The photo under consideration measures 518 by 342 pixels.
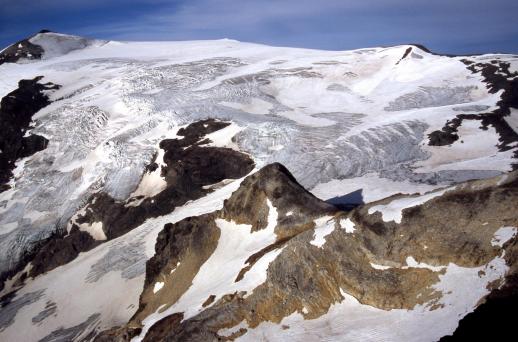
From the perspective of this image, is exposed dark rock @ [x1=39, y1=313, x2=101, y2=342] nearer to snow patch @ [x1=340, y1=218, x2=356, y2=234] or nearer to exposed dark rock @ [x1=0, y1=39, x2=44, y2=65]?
snow patch @ [x1=340, y1=218, x2=356, y2=234]

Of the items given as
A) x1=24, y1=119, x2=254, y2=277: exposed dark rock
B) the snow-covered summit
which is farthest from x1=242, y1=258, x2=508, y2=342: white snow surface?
the snow-covered summit

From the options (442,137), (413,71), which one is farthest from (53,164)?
(413,71)

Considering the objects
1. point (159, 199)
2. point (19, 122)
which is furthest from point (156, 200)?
point (19, 122)

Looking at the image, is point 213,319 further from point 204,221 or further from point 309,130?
point 309,130

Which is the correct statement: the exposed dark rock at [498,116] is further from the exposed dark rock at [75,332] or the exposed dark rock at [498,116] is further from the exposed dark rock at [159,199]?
the exposed dark rock at [75,332]

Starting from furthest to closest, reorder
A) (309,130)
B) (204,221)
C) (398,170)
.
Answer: (309,130) → (398,170) → (204,221)

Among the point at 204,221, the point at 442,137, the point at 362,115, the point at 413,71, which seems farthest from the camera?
the point at 413,71

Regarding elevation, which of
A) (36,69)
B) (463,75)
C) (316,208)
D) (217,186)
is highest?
(36,69)
